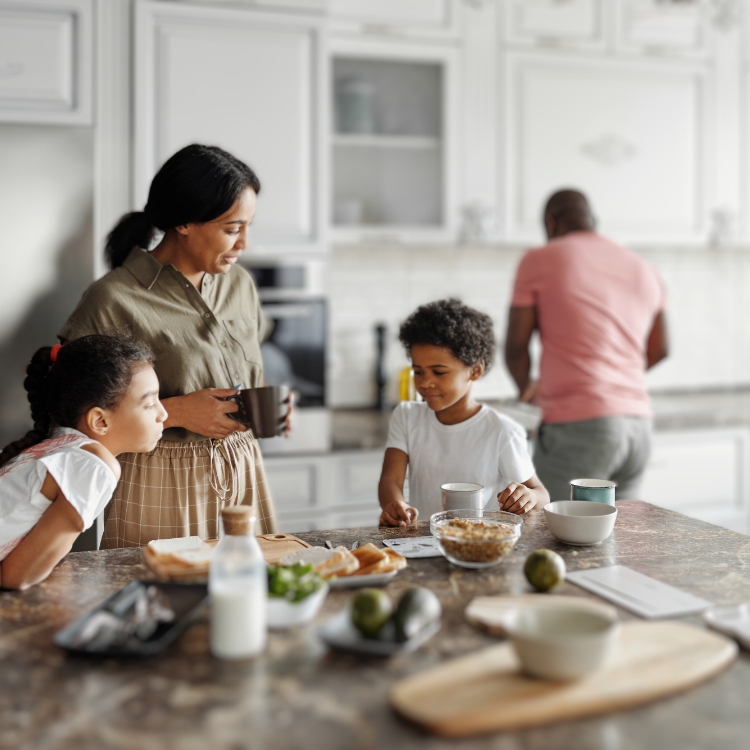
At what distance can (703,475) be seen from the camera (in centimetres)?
353

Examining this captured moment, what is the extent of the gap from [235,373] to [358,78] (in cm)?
176

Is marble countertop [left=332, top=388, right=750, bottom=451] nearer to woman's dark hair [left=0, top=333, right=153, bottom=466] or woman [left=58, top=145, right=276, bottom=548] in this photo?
woman [left=58, top=145, right=276, bottom=548]

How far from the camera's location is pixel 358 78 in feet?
10.9

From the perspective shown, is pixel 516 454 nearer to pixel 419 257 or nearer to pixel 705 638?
pixel 705 638

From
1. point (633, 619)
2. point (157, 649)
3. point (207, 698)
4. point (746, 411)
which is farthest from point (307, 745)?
point (746, 411)

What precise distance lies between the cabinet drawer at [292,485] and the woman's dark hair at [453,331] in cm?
106

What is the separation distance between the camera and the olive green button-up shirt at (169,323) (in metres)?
1.83

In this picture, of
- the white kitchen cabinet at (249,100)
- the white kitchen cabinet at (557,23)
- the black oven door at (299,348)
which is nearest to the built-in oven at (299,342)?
the black oven door at (299,348)

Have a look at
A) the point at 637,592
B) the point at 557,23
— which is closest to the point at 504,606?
the point at 637,592

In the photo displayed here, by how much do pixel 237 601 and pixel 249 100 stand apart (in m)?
2.16

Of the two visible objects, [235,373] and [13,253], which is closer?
[235,373]

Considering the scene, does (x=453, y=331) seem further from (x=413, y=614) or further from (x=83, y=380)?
(x=413, y=614)

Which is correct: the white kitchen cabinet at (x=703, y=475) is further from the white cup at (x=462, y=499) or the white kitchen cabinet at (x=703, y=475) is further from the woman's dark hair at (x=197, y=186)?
the woman's dark hair at (x=197, y=186)

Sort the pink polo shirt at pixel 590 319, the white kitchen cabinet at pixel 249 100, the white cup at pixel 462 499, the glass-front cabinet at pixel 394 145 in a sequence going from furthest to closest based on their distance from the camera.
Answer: the glass-front cabinet at pixel 394 145 → the white kitchen cabinet at pixel 249 100 → the pink polo shirt at pixel 590 319 → the white cup at pixel 462 499
